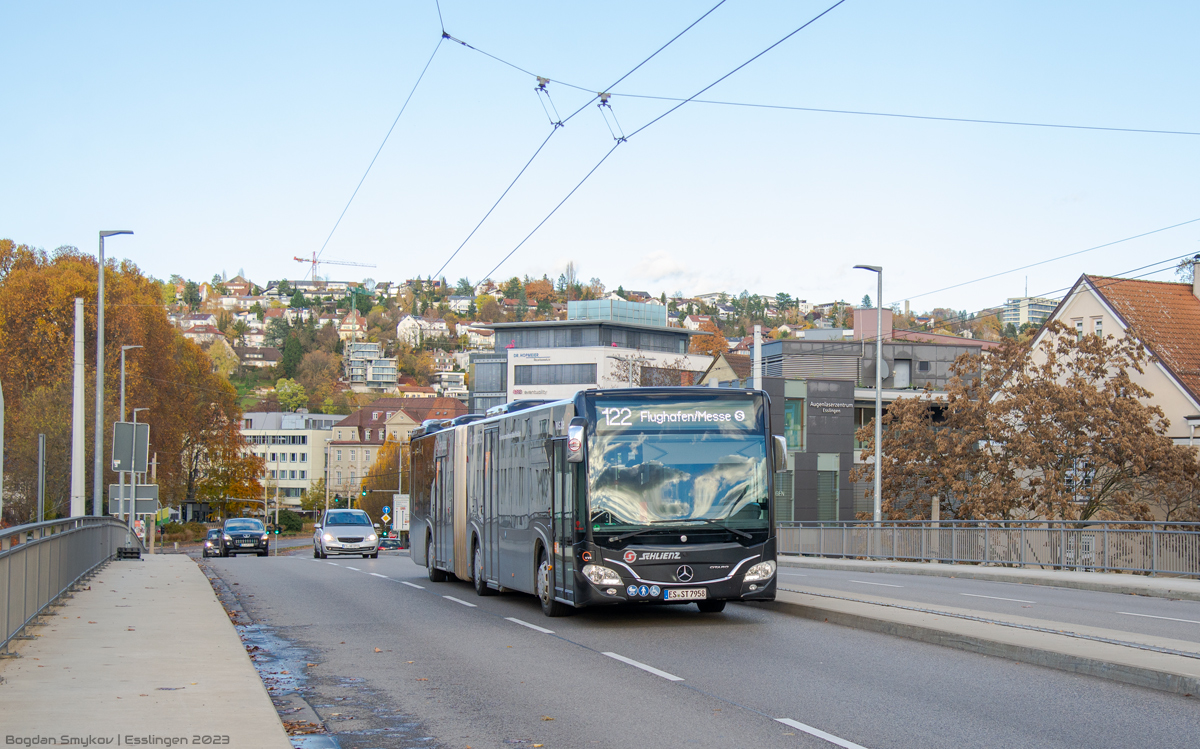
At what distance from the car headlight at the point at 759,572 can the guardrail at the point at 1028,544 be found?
1364cm

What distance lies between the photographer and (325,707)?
948cm

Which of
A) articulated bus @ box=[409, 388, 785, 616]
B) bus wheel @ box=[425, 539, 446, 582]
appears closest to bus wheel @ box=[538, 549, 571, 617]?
articulated bus @ box=[409, 388, 785, 616]

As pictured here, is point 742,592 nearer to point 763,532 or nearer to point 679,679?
point 763,532

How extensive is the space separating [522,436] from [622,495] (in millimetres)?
3107

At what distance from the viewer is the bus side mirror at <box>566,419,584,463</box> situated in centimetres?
1435

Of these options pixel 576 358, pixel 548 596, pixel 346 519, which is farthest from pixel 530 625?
pixel 576 358

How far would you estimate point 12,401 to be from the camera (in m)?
61.1

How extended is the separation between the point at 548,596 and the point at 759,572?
2.85 m

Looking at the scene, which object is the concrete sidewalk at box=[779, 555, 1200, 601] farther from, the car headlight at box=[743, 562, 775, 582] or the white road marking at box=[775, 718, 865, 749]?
the white road marking at box=[775, 718, 865, 749]

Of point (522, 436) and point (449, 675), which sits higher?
point (522, 436)

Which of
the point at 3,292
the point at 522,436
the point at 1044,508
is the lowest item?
the point at 1044,508

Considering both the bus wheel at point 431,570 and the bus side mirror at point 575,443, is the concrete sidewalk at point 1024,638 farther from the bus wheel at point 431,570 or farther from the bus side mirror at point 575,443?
the bus wheel at point 431,570

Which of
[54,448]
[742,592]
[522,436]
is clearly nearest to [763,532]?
[742,592]

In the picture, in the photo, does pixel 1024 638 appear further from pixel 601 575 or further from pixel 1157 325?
pixel 1157 325
